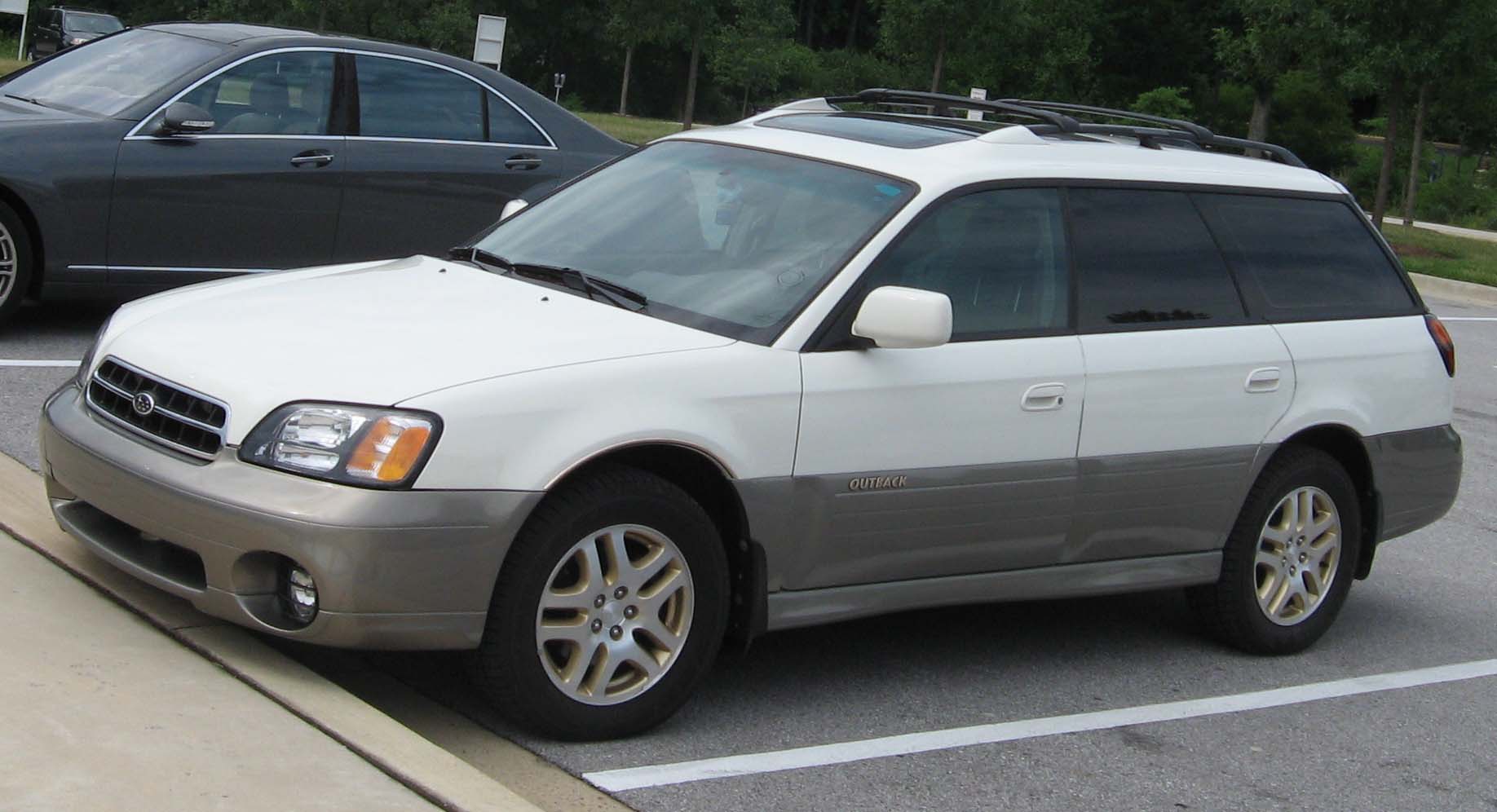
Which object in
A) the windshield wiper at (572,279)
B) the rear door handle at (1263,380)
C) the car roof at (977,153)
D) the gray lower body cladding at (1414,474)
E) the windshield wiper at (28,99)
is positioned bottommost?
the gray lower body cladding at (1414,474)

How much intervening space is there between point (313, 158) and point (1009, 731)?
552 centimetres

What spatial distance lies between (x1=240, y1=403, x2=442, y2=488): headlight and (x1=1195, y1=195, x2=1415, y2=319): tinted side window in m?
3.04

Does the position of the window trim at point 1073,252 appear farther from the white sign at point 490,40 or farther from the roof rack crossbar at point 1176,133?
the white sign at point 490,40

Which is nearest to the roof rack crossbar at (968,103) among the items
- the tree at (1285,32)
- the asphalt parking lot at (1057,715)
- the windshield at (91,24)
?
the asphalt parking lot at (1057,715)

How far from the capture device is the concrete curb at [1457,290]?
21.5 m

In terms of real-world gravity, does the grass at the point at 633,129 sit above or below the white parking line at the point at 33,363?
above

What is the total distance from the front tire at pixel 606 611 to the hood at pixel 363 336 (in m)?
0.39

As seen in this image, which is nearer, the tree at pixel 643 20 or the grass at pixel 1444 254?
the grass at pixel 1444 254

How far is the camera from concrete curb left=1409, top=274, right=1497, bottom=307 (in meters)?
21.5

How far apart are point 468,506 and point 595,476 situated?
0.38 metres

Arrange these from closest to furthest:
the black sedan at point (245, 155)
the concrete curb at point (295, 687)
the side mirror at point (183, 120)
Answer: the concrete curb at point (295, 687), the black sedan at point (245, 155), the side mirror at point (183, 120)

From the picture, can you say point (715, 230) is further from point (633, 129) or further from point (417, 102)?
point (633, 129)

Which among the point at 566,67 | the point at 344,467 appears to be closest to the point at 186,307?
the point at 344,467

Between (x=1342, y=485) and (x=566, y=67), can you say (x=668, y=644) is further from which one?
(x=566, y=67)
